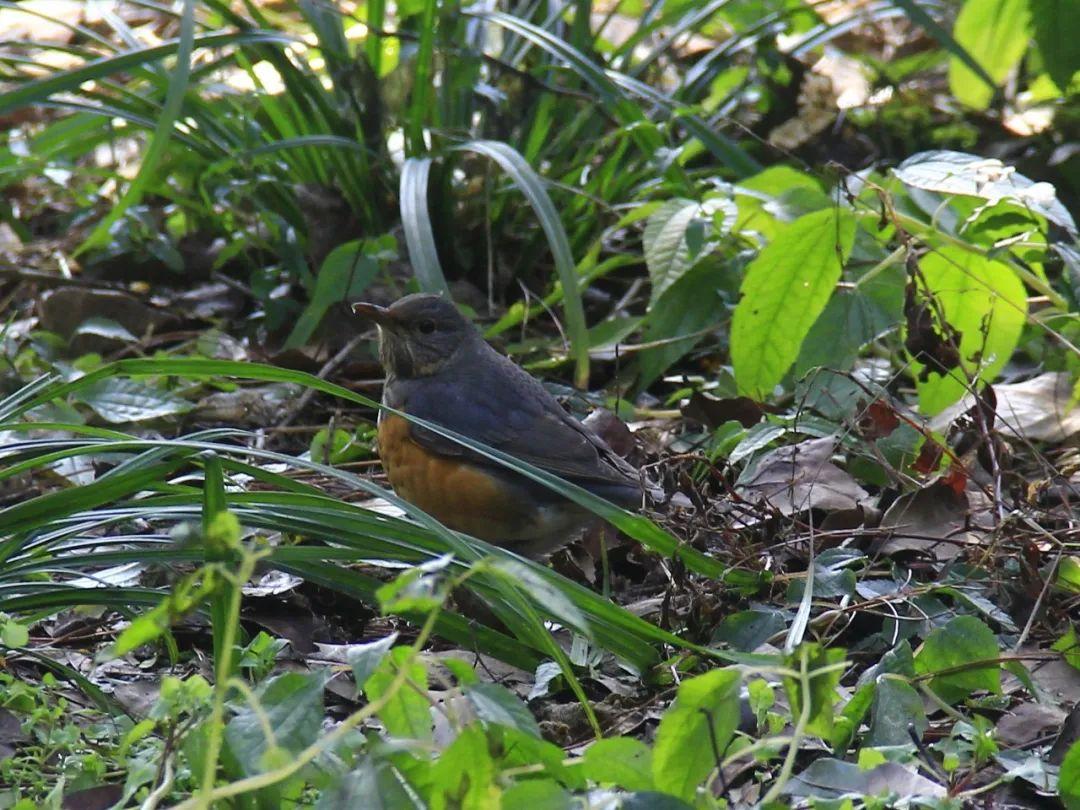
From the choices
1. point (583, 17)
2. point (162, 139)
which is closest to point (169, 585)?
point (162, 139)

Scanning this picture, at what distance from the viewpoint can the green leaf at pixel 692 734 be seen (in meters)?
2.06

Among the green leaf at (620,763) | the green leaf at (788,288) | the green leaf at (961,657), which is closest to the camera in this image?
the green leaf at (620,763)

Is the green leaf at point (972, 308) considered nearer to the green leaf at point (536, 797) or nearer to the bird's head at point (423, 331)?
the bird's head at point (423, 331)

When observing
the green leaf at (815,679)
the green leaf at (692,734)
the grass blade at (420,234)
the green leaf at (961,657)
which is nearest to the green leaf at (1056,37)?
the grass blade at (420,234)

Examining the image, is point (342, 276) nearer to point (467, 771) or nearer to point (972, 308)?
point (972, 308)

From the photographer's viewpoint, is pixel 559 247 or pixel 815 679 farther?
pixel 559 247

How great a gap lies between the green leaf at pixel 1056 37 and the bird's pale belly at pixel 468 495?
229cm

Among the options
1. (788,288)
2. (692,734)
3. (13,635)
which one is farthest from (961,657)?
(13,635)

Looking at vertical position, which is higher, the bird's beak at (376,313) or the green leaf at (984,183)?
the green leaf at (984,183)

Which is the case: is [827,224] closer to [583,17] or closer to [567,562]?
[567,562]

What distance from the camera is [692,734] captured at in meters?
2.11

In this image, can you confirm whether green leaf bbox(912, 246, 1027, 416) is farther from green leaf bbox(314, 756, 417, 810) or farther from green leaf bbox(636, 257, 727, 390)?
green leaf bbox(314, 756, 417, 810)

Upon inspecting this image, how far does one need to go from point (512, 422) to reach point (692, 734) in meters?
2.25

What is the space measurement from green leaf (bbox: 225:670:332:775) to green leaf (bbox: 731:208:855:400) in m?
2.26
